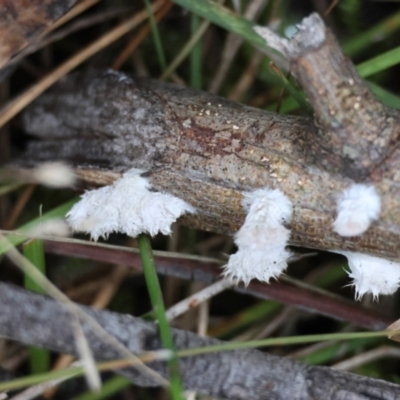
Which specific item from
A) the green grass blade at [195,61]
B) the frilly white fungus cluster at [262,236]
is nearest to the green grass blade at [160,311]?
the frilly white fungus cluster at [262,236]

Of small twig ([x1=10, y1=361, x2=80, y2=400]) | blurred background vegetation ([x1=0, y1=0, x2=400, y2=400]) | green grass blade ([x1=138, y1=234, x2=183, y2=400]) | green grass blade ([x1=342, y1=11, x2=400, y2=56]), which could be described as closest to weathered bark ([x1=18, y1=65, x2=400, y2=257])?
green grass blade ([x1=138, y1=234, x2=183, y2=400])

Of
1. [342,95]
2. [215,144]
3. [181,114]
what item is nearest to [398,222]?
[342,95]

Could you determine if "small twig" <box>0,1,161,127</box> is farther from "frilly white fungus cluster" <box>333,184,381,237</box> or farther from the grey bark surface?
"frilly white fungus cluster" <box>333,184,381,237</box>

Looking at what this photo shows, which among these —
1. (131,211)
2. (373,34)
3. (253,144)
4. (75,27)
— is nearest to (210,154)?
(253,144)

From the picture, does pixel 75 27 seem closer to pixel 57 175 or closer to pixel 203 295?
pixel 57 175

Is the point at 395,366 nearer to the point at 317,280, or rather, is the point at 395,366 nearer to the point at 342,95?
the point at 317,280
